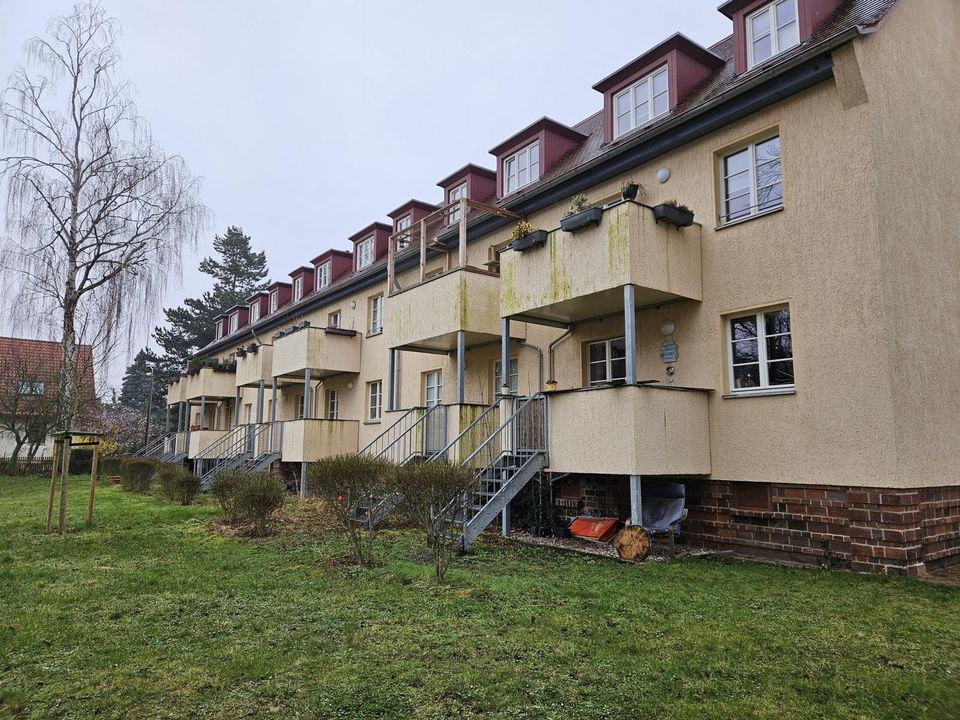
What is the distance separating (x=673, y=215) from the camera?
10.5 m

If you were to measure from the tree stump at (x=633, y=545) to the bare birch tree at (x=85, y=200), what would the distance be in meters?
14.1

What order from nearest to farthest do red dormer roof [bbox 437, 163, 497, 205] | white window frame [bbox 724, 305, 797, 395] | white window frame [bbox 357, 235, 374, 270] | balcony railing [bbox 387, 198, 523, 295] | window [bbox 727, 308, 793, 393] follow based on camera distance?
white window frame [bbox 724, 305, 797, 395] < window [bbox 727, 308, 793, 393] < balcony railing [bbox 387, 198, 523, 295] < red dormer roof [bbox 437, 163, 497, 205] < white window frame [bbox 357, 235, 374, 270]

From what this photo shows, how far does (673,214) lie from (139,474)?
18.6m

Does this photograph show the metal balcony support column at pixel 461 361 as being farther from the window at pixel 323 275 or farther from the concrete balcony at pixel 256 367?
the window at pixel 323 275

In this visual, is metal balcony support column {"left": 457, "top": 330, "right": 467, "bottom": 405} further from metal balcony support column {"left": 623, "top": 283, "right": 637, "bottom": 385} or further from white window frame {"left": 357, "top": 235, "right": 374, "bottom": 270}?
white window frame {"left": 357, "top": 235, "right": 374, "bottom": 270}

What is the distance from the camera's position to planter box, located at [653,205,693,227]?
10.4m

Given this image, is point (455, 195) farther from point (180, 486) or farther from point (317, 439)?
point (180, 486)

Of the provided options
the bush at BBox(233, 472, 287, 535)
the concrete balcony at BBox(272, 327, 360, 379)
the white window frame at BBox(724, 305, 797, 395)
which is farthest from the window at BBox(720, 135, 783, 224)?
the concrete balcony at BBox(272, 327, 360, 379)

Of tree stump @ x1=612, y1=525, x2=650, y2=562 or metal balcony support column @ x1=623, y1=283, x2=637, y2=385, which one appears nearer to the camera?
tree stump @ x1=612, y1=525, x2=650, y2=562

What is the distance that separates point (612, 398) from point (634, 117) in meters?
6.50

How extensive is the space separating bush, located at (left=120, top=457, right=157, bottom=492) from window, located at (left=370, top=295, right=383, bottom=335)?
26.8 feet

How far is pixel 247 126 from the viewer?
27.5m

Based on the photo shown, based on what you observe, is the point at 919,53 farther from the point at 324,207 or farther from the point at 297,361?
the point at 324,207

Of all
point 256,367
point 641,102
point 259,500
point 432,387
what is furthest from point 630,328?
point 256,367
